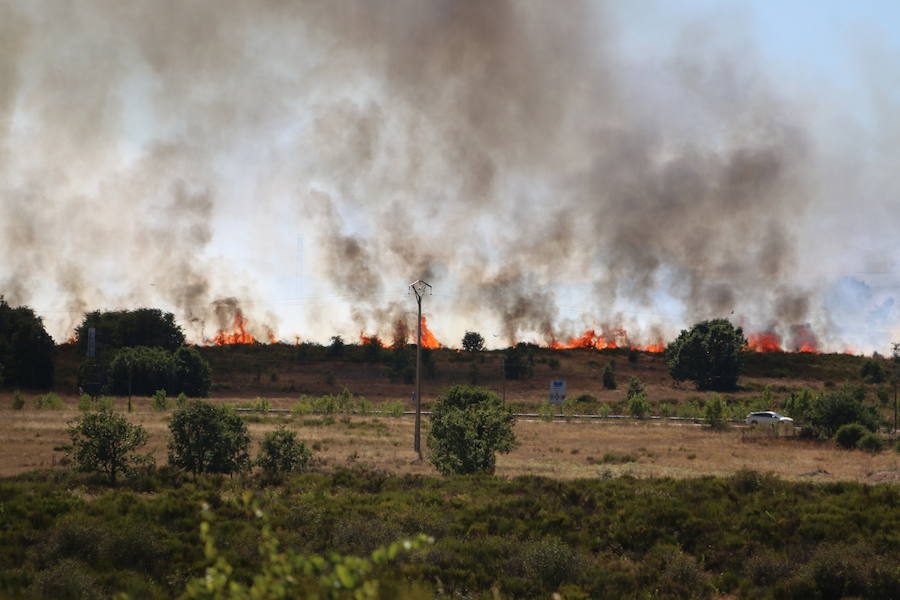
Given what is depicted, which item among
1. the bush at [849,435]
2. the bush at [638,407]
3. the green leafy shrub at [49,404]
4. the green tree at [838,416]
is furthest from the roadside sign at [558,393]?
the green leafy shrub at [49,404]

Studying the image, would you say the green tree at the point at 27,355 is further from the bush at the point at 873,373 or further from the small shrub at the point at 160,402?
the bush at the point at 873,373

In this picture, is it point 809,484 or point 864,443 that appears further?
point 864,443

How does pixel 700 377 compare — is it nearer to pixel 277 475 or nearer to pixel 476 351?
pixel 476 351

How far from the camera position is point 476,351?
596ft

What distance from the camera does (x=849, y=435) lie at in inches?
2436

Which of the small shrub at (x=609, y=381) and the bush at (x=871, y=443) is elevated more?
the small shrub at (x=609, y=381)

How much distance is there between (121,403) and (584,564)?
8537cm

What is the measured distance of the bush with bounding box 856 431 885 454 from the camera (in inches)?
2292

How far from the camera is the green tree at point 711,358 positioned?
141 meters

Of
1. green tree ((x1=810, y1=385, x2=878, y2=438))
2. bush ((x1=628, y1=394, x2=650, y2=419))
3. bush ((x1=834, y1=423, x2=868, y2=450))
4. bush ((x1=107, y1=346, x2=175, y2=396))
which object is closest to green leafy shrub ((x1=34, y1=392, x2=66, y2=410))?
bush ((x1=107, y1=346, x2=175, y2=396))

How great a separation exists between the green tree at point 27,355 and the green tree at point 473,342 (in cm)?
8700

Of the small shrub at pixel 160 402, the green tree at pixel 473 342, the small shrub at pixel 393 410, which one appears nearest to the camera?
the small shrub at pixel 160 402

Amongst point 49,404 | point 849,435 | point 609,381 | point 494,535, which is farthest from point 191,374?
point 494,535

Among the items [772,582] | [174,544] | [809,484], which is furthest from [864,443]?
[174,544]
